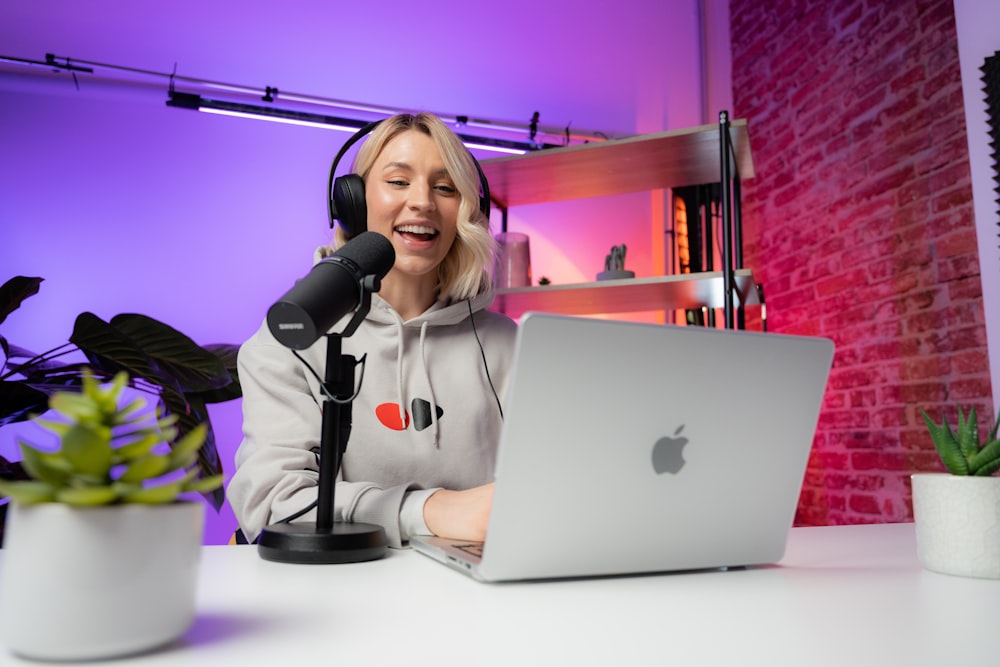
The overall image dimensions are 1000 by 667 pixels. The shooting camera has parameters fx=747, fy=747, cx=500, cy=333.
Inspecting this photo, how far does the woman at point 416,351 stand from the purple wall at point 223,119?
91.1 inches

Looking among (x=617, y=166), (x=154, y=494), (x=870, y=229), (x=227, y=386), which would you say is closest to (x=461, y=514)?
(x=154, y=494)

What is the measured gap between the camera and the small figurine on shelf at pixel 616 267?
2.76 m

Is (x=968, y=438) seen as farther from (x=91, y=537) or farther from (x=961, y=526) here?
(x=91, y=537)

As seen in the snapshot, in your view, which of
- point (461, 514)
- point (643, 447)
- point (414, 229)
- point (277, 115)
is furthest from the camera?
point (277, 115)

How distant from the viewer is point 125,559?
435mm

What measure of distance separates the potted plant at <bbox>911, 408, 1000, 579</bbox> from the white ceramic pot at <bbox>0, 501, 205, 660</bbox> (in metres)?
0.76

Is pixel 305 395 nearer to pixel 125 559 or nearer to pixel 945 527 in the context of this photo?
pixel 125 559

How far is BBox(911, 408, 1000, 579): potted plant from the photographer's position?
2.50 feet

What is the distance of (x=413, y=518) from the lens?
95 cm

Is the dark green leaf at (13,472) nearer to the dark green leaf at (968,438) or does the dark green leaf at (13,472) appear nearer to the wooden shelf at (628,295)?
the wooden shelf at (628,295)

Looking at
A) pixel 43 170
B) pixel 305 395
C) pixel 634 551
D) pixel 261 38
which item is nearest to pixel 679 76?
pixel 261 38

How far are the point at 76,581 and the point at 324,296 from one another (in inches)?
16.0

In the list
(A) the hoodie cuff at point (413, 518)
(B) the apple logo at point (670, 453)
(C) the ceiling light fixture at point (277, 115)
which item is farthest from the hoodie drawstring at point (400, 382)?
(C) the ceiling light fixture at point (277, 115)

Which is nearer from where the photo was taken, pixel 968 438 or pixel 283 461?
pixel 968 438
